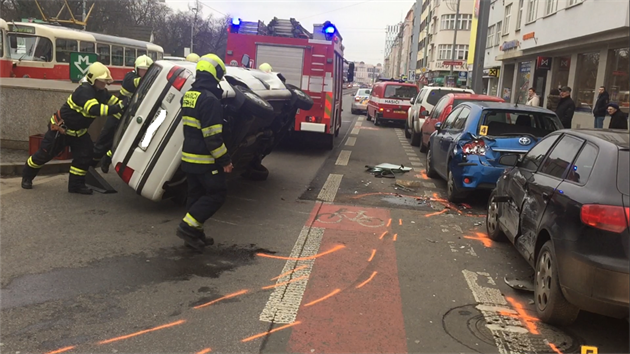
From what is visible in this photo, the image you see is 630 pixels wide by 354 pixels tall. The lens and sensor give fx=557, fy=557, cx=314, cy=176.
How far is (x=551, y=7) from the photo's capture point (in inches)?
891

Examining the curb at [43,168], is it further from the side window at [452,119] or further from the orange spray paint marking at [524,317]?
the orange spray paint marking at [524,317]

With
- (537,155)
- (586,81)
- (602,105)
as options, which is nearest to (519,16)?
(586,81)

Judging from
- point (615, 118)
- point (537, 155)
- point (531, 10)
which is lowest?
point (537, 155)

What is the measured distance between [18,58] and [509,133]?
1739 cm

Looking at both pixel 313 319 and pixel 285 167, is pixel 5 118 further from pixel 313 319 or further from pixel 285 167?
pixel 313 319

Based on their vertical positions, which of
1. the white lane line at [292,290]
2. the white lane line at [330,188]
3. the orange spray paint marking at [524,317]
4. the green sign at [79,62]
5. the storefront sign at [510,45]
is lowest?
the white lane line at [292,290]

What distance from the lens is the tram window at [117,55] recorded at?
76.8ft

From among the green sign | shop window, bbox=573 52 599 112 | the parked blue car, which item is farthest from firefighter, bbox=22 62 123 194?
shop window, bbox=573 52 599 112

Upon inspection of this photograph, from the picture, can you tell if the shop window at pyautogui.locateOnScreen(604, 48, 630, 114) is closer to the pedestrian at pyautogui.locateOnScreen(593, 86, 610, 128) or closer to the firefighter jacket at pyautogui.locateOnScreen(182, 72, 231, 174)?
the pedestrian at pyautogui.locateOnScreen(593, 86, 610, 128)

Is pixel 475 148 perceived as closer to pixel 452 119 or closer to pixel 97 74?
pixel 452 119

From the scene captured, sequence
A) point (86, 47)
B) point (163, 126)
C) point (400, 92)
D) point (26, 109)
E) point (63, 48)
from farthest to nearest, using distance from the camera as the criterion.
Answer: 1. point (400, 92)
2. point (86, 47)
3. point (63, 48)
4. point (26, 109)
5. point (163, 126)

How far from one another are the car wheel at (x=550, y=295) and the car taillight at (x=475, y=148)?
144 inches

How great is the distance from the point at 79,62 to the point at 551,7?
18.7 m

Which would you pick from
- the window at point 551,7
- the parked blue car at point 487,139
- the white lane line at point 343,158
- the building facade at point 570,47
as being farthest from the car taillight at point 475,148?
the window at point 551,7
